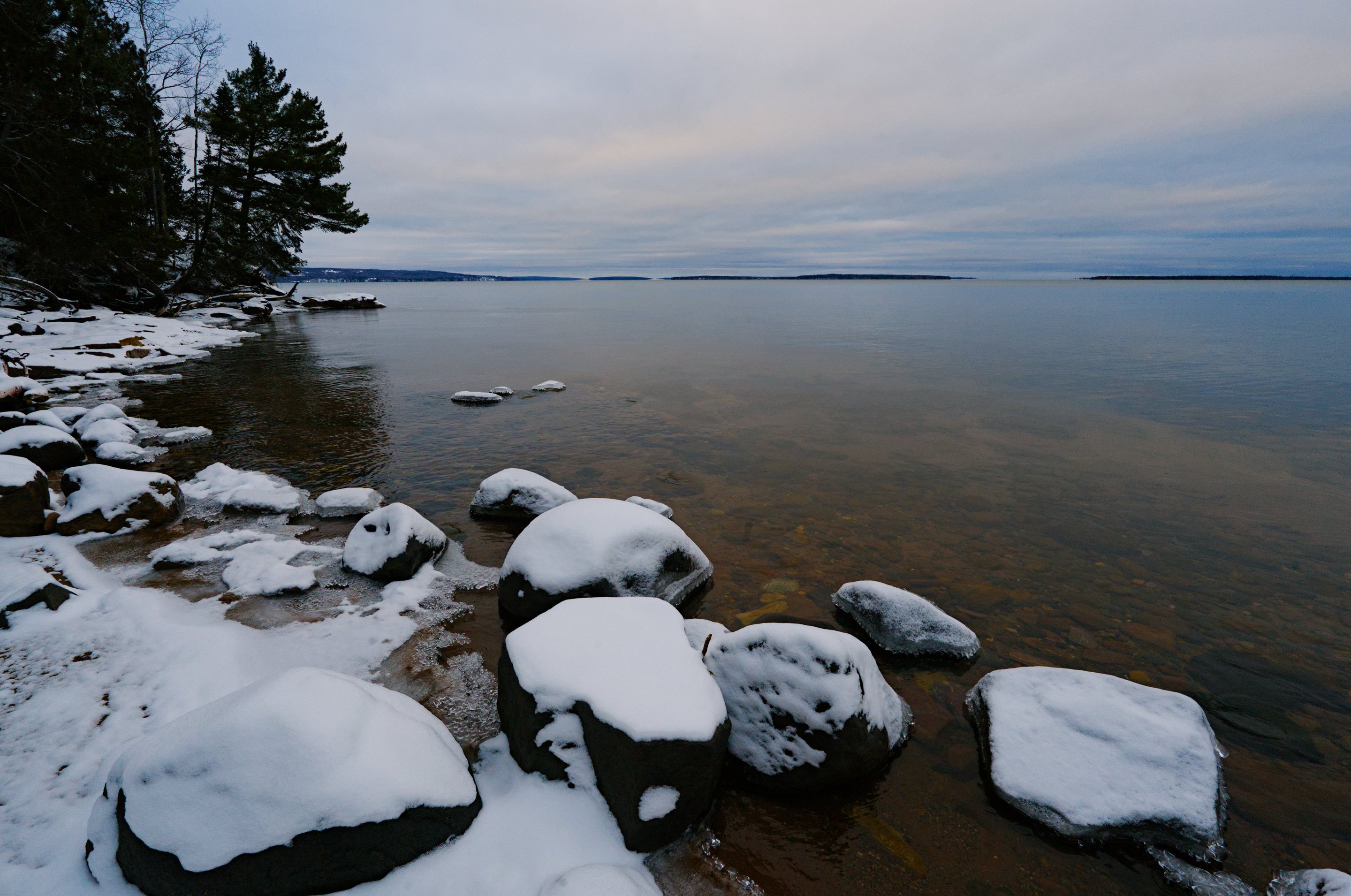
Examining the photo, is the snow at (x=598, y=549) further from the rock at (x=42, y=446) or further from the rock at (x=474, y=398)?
the rock at (x=474, y=398)

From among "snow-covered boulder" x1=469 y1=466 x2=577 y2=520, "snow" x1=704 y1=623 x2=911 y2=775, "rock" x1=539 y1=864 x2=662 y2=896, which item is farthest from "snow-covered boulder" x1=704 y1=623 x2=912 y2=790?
"snow-covered boulder" x1=469 y1=466 x2=577 y2=520

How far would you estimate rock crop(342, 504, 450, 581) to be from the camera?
22.5ft

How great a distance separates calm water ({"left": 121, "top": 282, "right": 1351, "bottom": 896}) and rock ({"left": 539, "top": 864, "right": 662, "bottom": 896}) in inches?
27.7

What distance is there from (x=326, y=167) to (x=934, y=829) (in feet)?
171

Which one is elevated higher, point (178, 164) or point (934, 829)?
point (178, 164)

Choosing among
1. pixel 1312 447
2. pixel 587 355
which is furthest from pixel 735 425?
pixel 587 355

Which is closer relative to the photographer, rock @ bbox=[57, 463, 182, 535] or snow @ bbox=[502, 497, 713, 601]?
snow @ bbox=[502, 497, 713, 601]

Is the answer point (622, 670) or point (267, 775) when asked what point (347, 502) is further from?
point (622, 670)

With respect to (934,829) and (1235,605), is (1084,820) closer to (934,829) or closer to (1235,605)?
(934,829)

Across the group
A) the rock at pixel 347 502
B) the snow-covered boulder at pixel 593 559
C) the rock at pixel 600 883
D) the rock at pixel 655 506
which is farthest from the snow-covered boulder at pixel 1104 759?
the rock at pixel 347 502

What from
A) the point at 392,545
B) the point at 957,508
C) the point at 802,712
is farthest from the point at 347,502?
the point at 957,508

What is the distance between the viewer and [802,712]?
4.18 meters

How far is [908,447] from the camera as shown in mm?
13227

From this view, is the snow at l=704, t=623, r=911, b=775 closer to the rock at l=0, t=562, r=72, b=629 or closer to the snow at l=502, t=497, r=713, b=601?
the snow at l=502, t=497, r=713, b=601
